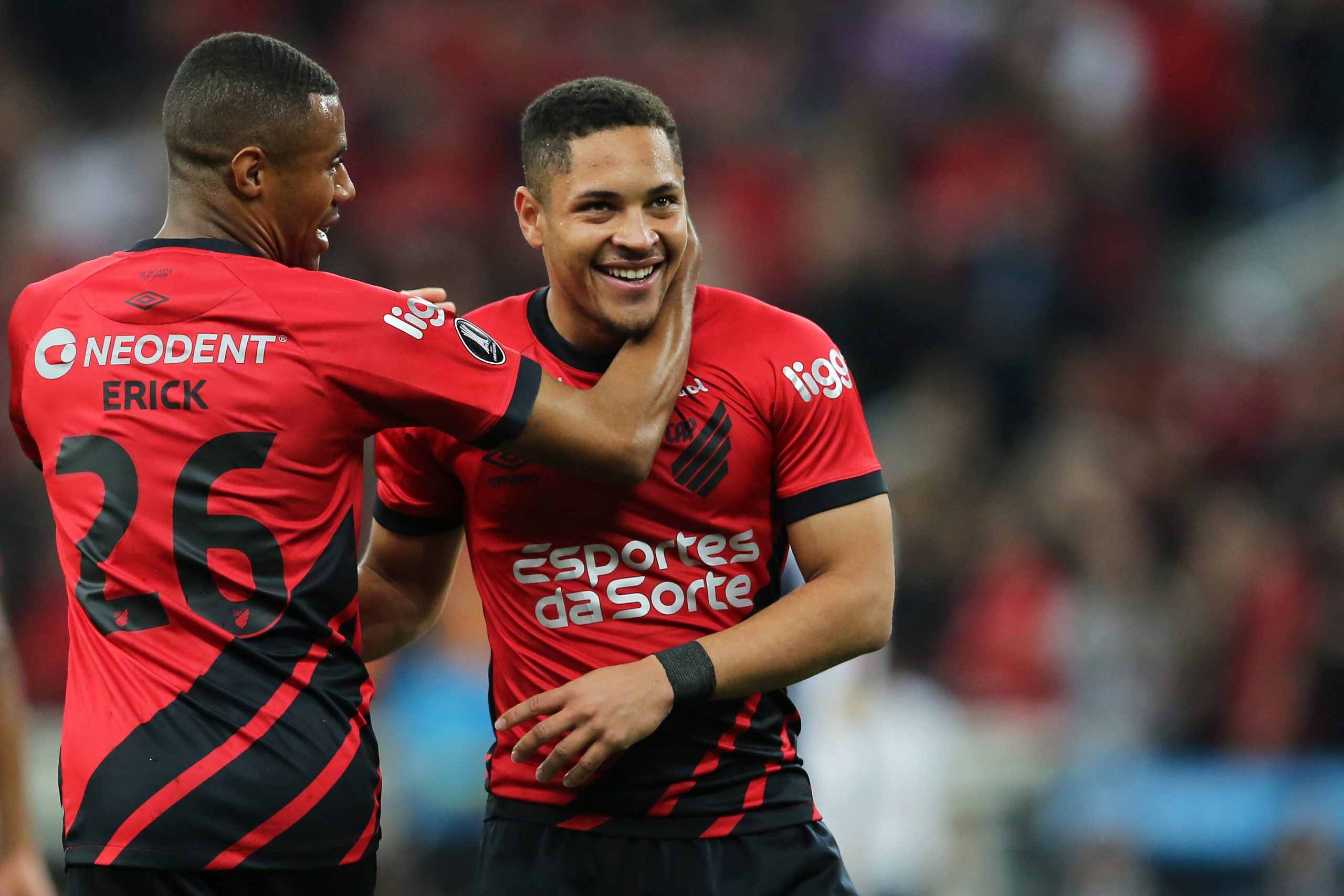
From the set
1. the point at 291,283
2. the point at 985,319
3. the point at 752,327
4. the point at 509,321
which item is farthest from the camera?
the point at 985,319

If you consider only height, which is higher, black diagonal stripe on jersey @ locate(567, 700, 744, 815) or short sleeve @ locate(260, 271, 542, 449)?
short sleeve @ locate(260, 271, 542, 449)

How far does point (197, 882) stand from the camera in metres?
3.07

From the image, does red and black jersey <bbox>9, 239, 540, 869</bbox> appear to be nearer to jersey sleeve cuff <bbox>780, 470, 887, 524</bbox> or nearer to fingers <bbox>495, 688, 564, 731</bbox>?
fingers <bbox>495, 688, 564, 731</bbox>

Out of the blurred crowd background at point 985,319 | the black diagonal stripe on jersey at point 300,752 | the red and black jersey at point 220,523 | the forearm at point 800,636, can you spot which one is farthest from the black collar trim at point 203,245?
the blurred crowd background at point 985,319

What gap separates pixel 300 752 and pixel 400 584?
33.5 inches

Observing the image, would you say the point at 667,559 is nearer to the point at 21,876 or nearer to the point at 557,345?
the point at 557,345

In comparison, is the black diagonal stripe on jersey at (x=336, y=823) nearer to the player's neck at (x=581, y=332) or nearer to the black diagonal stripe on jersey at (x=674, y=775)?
the black diagonal stripe on jersey at (x=674, y=775)

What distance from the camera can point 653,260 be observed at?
11.8 feet

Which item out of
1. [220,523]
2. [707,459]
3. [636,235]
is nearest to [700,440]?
[707,459]

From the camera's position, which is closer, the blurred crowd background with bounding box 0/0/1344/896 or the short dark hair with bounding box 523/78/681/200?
the short dark hair with bounding box 523/78/681/200

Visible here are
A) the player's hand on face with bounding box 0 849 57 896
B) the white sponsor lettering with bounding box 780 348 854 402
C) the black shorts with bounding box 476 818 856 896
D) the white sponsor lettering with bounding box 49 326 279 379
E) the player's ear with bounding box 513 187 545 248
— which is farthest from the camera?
the player's hand on face with bounding box 0 849 57 896

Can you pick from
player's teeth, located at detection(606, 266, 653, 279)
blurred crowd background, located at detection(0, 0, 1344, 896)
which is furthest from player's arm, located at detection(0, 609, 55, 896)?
blurred crowd background, located at detection(0, 0, 1344, 896)

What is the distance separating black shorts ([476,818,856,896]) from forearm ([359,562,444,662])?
54cm

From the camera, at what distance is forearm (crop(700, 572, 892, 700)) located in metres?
3.43
